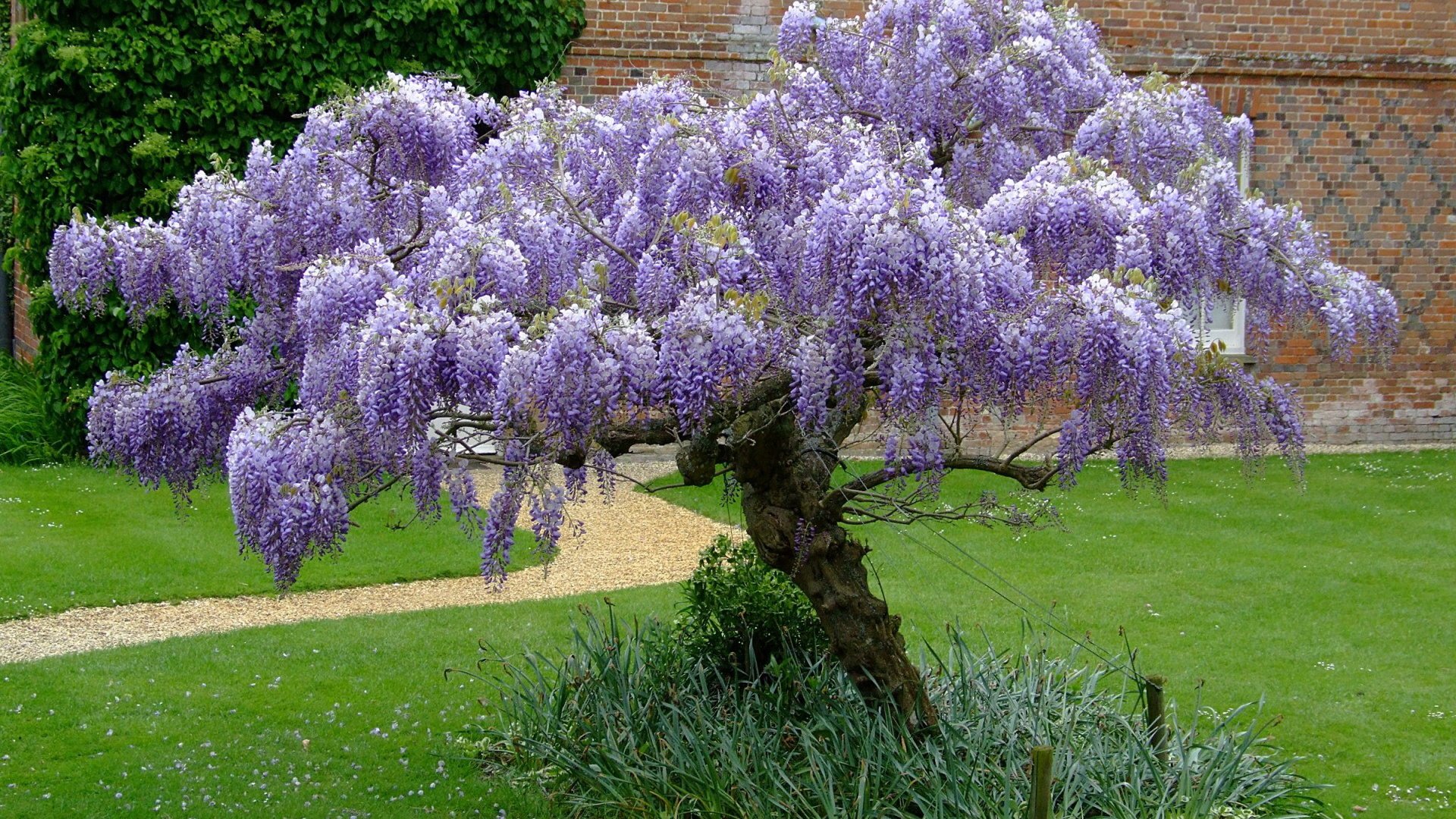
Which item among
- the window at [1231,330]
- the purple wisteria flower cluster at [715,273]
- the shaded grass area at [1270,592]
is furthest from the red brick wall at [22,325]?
the window at [1231,330]

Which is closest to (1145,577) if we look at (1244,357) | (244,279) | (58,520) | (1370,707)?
(1370,707)

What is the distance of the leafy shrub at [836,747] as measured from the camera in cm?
492

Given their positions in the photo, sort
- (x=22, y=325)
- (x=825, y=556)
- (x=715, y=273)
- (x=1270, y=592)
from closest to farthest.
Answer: (x=715, y=273), (x=825, y=556), (x=1270, y=592), (x=22, y=325)

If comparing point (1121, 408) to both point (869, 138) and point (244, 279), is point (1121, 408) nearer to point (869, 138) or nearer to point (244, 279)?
point (869, 138)

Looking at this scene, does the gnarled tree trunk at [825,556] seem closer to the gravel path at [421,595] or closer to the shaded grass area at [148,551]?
the gravel path at [421,595]

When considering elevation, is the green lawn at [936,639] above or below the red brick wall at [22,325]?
below

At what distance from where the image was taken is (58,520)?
9.90 meters

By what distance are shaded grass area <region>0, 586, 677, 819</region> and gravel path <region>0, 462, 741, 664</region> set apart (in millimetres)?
301

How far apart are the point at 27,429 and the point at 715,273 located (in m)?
10.2

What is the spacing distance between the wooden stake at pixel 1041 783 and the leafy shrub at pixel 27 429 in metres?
10.3

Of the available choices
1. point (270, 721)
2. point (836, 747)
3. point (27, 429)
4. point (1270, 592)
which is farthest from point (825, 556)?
point (27, 429)

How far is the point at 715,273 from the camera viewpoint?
3.92 m

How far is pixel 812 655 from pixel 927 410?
7.73ft

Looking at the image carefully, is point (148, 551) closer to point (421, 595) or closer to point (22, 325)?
point (421, 595)
